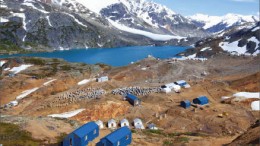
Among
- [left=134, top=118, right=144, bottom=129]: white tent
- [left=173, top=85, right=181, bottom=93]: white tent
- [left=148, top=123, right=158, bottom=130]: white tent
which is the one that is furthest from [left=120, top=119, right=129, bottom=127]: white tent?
[left=173, top=85, right=181, bottom=93]: white tent

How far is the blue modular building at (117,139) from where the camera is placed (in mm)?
44844

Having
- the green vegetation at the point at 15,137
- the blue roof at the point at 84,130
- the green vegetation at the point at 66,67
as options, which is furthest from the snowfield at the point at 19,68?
the blue roof at the point at 84,130

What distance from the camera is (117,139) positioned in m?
45.6

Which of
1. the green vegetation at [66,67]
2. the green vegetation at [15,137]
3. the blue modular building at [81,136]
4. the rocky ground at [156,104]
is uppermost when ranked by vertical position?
the blue modular building at [81,136]

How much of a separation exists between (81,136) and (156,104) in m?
42.2

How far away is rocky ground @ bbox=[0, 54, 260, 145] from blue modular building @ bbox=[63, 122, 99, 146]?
4.08m

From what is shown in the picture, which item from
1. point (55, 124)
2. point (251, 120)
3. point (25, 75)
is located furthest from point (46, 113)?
point (25, 75)

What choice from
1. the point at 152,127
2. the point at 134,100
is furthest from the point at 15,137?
the point at 134,100

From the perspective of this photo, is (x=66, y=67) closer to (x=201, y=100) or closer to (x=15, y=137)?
(x=201, y=100)

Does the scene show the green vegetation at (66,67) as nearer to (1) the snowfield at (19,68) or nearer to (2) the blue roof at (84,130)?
(1) the snowfield at (19,68)

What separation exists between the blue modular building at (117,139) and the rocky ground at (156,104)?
324 centimetres

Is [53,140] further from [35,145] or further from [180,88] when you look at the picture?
[180,88]

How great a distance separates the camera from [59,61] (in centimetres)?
17725

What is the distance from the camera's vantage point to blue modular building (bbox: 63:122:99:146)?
4534 centimetres
